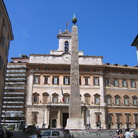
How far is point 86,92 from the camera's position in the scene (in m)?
30.1

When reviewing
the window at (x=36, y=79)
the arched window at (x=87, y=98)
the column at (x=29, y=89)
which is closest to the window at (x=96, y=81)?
the arched window at (x=87, y=98)

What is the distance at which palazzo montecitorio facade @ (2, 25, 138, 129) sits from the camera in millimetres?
28375

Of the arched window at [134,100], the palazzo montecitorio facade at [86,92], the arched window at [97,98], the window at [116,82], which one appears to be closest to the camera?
the palazzo montecitorio facade at [86,92]

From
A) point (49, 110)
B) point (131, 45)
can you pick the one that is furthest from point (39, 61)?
point (131, 45)

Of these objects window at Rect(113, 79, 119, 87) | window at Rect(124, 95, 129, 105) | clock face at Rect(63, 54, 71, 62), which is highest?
clock face at Rect(63, 54, 71, 62)

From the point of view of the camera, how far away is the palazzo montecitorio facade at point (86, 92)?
28.4 metres

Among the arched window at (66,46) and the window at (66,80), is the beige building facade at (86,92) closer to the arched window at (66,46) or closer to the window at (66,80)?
the window at (66,80)

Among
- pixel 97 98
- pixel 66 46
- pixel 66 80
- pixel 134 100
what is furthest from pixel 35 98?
pixel 134 100

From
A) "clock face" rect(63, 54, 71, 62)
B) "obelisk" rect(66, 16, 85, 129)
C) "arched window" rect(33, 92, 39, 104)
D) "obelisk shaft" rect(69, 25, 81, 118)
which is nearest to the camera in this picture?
"obelisk" rect(66, 16, 85, 129)

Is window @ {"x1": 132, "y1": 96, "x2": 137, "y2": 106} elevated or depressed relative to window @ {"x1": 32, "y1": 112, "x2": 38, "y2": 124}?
elevated

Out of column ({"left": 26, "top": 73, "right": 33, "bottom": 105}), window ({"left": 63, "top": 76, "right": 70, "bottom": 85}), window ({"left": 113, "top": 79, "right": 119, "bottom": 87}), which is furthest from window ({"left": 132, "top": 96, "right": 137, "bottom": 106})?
column ({"left": 26, "top": 73, "right": 33, "bottom": 105})

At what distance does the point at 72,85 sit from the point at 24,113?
510 inches

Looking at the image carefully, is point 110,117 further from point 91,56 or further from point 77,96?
point 77,96

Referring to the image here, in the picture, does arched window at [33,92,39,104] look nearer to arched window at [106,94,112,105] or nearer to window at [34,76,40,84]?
window at [34,76,40,84]
